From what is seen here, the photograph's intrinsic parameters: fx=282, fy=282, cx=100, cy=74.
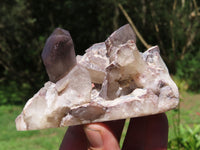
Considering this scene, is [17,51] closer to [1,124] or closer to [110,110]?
[1,124]

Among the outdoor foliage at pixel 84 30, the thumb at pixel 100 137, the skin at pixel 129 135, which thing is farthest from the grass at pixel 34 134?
the thumb at pixel 100 137

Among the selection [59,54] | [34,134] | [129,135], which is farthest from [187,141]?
[34,134]

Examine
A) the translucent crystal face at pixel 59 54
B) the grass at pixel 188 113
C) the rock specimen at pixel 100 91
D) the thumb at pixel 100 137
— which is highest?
the translucent crystal face at pixel 59 54

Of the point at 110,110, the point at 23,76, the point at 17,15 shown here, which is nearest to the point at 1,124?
the point at 23,76

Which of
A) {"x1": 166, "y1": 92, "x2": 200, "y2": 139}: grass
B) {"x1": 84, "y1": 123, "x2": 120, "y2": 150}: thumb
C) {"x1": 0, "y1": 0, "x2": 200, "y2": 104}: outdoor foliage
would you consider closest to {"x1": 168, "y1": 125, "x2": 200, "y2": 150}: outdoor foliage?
{"x1": 166, "y1": 92, "x2": 200, "y2": 139}: grass

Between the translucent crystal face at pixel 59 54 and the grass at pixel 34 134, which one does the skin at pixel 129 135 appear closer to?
the translucent crystal face at pixel 59 54

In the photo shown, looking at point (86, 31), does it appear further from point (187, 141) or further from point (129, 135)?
point (129, 135)

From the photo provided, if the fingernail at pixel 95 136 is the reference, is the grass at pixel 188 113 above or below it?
below

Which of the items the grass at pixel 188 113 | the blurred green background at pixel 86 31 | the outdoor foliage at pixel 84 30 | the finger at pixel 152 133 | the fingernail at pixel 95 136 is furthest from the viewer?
the outdoor foliage at pixel 84 30
